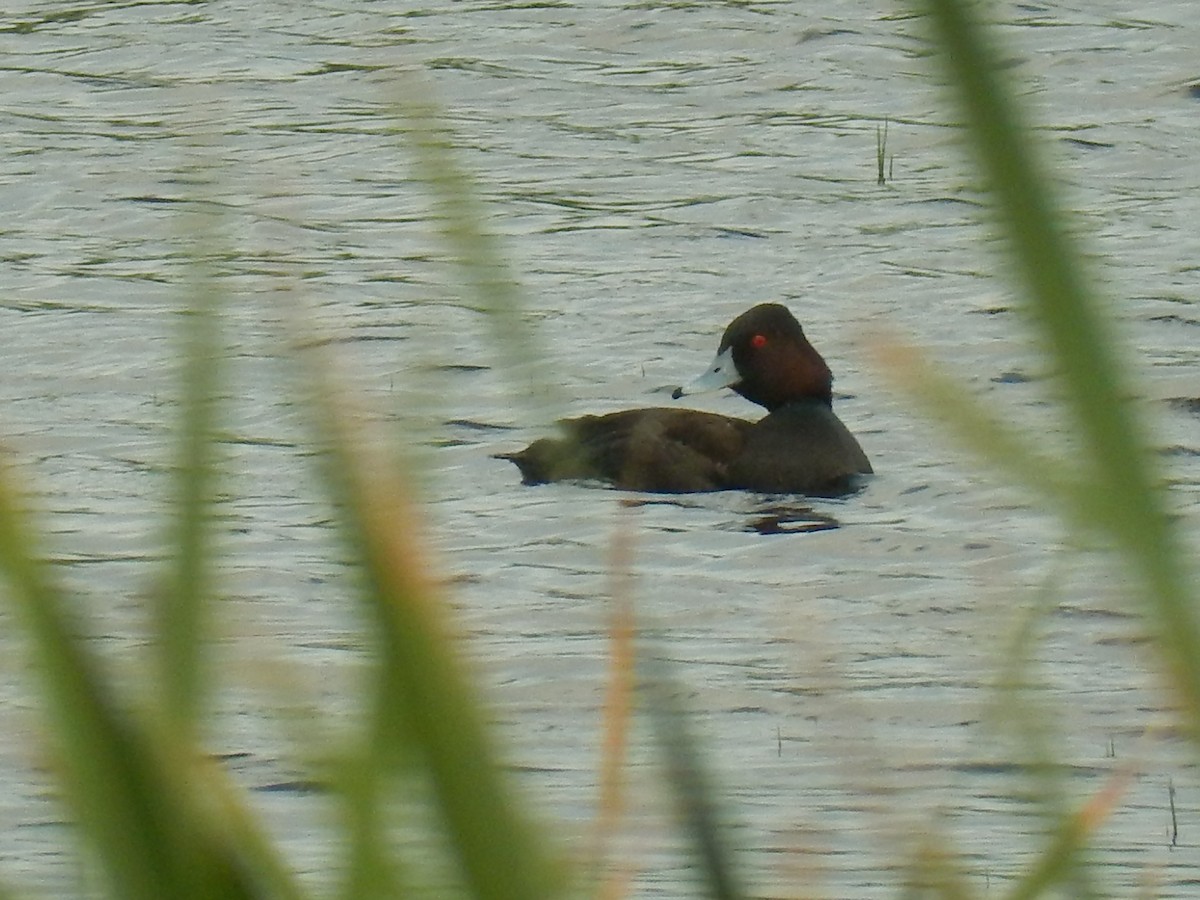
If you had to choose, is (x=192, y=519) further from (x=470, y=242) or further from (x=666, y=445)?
(x=666, y=445)

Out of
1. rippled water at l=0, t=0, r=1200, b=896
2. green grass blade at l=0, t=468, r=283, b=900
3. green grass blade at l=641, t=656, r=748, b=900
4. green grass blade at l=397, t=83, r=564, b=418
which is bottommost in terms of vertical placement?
rippled water at l=0, t=0, r=1200, b=896

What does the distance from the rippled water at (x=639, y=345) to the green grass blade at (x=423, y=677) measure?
5 cm

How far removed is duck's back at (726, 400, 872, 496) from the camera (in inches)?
348

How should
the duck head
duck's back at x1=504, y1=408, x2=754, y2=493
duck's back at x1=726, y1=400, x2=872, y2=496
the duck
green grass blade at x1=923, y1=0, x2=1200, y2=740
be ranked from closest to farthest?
1. green grass blade at x1=923, y1=0, x2=1200, y2=740
2. duck's back at x1=504, y1=408, x2=754, y2=493
3. the duck
4. duck's back at x1=726, y1=400, x2=872, y2=496
5. the duck head

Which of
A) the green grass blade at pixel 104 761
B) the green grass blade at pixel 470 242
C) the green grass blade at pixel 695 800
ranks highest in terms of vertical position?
the green grass blade at pixel 470 242

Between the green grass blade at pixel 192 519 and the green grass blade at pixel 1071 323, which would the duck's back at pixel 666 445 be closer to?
the green grass blade at pixel 192 519

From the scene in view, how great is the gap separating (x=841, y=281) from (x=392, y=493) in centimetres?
1119

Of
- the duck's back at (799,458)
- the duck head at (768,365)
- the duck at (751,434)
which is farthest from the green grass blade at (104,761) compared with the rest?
the duck head at (768,365)

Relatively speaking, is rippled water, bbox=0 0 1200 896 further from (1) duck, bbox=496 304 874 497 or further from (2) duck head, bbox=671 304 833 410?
(2) duck head, bbox=671 304 833 410

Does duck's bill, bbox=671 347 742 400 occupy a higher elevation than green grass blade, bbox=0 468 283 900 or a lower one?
lower

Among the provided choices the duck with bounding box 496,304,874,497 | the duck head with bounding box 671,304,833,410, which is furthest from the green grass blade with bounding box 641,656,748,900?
the duck head with bounding box 671,304,833,410

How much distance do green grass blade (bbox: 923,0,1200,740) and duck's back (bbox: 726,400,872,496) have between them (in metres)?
7.83

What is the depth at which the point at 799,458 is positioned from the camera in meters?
8.90

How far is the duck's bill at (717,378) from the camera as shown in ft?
31.4
